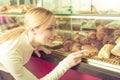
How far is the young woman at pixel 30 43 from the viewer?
61.5 inches

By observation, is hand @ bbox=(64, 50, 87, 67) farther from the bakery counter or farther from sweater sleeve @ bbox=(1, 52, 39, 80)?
sweater sleeve @ bbox=(1, 52, 39, 80)

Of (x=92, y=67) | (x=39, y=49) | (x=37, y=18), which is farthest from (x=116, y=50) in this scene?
(x=39, y=49)

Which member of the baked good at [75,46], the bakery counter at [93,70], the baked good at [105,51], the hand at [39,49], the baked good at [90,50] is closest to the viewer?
the bakery counter at [93,70]

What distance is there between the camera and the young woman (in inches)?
61.5

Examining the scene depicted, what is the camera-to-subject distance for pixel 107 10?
144cm

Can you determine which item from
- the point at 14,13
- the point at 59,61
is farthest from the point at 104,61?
the point at 14,13

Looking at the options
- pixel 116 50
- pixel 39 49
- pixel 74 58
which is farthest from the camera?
pixel 39 49

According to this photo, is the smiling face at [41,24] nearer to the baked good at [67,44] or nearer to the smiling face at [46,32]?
the smiling face at [46,32]

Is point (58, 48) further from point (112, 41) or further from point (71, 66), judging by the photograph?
point (112, 41)

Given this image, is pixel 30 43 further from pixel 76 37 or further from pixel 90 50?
pixel 90 50

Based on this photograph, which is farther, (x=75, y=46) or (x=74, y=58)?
(x=75, y=46)

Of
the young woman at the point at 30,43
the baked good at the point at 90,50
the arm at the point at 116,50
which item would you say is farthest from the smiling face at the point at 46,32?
the arm at the point at 116,50

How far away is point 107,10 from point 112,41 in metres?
0.19

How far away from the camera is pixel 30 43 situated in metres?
1.72
